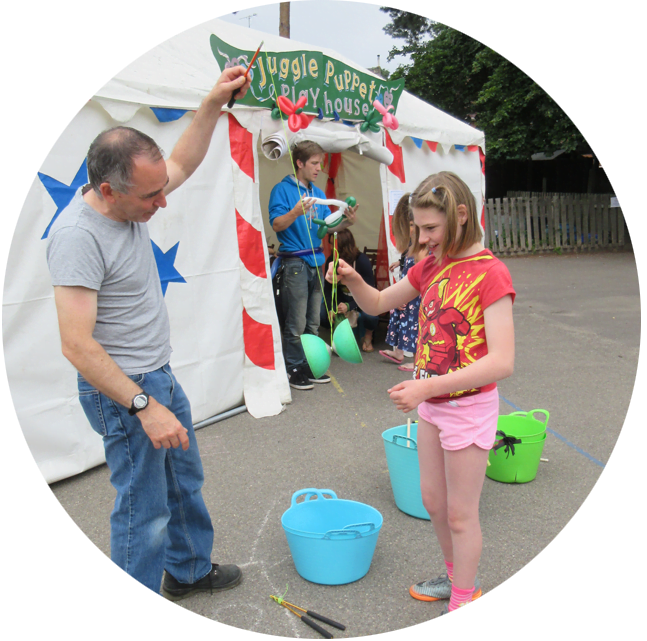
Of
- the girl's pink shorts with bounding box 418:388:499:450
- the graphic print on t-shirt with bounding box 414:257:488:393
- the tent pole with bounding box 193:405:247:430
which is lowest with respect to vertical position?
the tent pole with bounding box 193:405:247:430

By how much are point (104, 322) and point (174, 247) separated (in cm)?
217

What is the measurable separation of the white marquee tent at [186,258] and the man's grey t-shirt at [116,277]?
1.53 metres

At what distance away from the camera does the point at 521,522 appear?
2895 millimetres

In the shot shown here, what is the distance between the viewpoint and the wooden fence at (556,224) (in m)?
14.5

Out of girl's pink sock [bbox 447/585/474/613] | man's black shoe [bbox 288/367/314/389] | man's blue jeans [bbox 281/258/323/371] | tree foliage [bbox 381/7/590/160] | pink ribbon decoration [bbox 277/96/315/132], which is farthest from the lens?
tree foliage [bbox 381/7/590/160]

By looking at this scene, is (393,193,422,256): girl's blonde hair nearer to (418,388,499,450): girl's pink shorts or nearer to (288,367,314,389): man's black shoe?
(418,388,499,450): girl's pink shorts

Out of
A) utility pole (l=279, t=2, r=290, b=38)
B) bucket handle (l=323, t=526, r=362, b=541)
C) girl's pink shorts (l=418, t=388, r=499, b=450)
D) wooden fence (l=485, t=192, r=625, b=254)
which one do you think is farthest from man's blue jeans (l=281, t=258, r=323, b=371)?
wooden fence (l=485, t=192, r=625, b=254)

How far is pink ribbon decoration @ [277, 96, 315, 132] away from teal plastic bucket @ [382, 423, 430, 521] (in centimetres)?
253

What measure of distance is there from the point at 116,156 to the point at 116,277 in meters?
0.39

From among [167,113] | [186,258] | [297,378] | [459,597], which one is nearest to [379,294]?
[459,597]

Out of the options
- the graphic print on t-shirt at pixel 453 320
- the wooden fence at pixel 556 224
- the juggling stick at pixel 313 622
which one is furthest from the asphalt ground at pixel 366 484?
the wooden fence at pixel 556 224

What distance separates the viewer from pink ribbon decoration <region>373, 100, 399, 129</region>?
5.28m

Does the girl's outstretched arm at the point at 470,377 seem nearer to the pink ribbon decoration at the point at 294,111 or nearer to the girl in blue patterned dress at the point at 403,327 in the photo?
the girl in blue patterned dress at the point at 403,327

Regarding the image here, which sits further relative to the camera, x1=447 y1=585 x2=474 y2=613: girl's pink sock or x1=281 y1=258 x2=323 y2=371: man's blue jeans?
x1=281 y1=258 x2=323 y2=371: man's blue jeans
